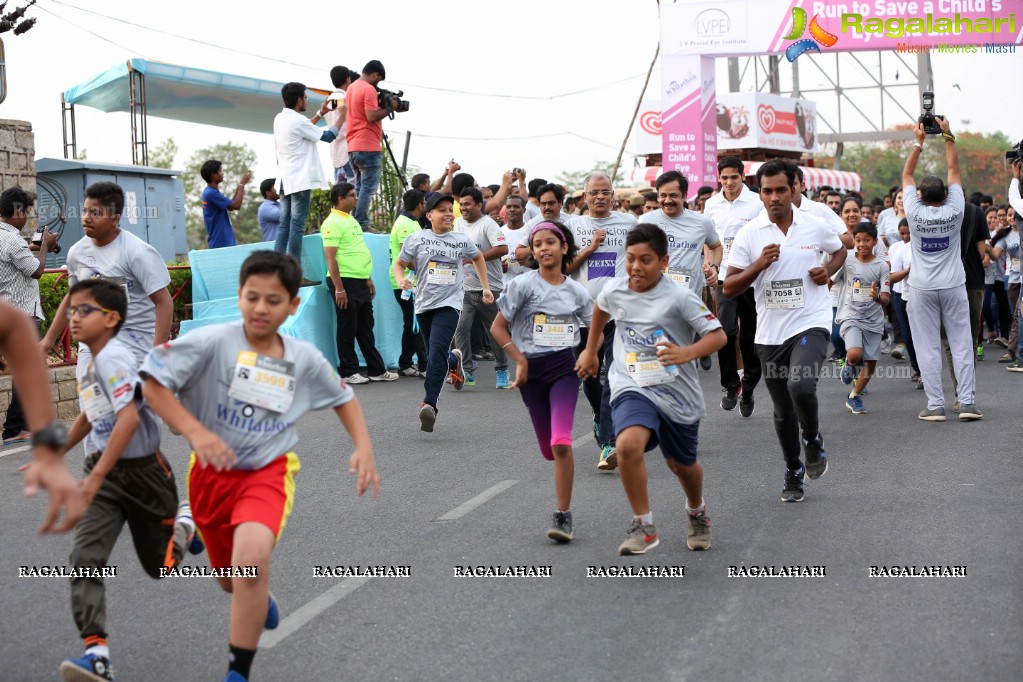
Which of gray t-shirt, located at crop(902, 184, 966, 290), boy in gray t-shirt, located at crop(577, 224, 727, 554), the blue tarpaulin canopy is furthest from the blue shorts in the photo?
the blue tarpaulin canopy

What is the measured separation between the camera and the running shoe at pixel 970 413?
1089cm

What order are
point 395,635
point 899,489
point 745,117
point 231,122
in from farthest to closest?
point 745,117
point 231,122
point 899,489
point 395,635

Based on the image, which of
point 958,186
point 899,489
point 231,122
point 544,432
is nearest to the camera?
point 544,432

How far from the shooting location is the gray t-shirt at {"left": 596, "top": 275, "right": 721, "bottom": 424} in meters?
6.23

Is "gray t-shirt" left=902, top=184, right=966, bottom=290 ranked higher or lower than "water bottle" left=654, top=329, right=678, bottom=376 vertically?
higher

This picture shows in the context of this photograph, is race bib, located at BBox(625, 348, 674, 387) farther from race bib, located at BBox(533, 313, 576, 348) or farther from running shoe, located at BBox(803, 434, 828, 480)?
running shoe, located at BBox(803, 434, 828, 480)

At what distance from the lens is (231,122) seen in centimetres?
2745

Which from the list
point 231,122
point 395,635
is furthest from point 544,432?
point 231,122

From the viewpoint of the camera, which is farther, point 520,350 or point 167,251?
point 167,251

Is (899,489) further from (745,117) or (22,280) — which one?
(745,117)

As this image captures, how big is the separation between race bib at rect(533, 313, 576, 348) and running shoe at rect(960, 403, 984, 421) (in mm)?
5083

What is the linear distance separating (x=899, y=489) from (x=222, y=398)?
5037mm

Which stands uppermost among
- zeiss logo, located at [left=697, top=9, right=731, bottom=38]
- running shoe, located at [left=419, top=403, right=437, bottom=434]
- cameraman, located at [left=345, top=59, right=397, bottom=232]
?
zeiss logo, located at [left=697, top=9, right=731, bottom=38]

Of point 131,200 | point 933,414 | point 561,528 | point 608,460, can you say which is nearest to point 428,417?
point 608,460
